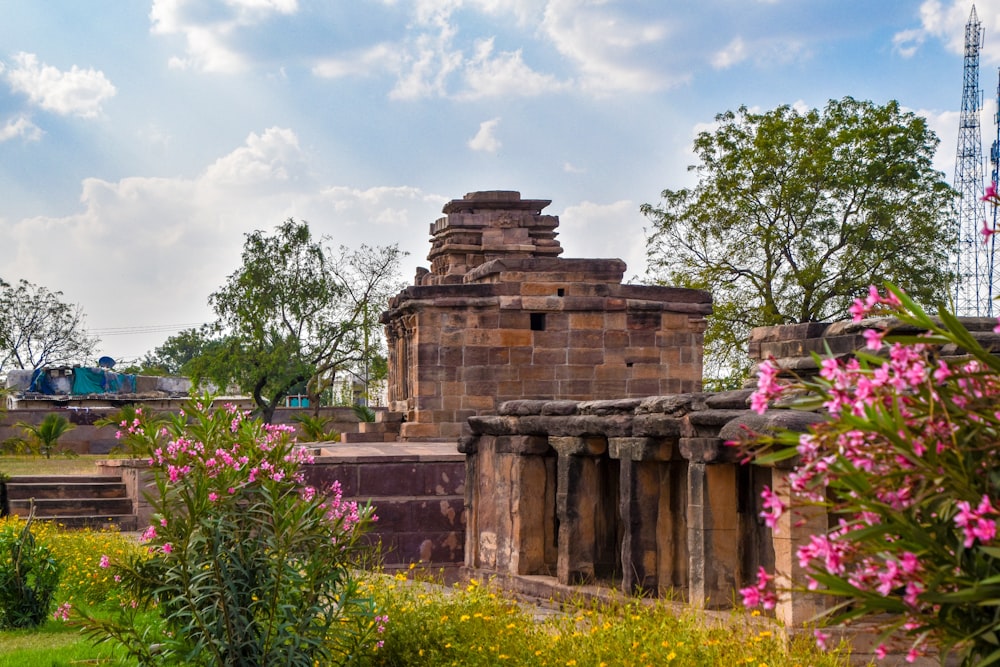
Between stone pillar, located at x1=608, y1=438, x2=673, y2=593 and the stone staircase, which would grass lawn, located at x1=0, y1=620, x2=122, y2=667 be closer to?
stone pillar, located at x1=608, y1=438, x2=673, y2=593

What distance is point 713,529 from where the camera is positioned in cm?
985

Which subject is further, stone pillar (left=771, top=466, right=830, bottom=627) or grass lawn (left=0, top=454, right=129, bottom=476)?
grass lawn (left=0, top=454, right=129, bottom=476)

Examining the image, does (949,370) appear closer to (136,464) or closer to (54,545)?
(54,545)

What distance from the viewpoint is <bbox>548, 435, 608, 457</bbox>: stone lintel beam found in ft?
39.0

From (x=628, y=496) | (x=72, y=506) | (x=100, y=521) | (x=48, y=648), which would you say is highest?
(x=628, y=496)

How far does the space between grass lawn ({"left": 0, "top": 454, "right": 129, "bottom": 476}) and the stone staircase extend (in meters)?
4.42

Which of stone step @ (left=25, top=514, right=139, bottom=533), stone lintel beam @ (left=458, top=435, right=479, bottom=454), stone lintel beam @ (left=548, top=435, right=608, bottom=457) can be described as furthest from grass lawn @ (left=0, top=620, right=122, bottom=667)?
stone step @ (left=25, top=514, right=139, bottom=533)

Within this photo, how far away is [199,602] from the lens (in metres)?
7.00

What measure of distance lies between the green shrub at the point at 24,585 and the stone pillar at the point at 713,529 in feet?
17.7

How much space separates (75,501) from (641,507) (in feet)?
36.8

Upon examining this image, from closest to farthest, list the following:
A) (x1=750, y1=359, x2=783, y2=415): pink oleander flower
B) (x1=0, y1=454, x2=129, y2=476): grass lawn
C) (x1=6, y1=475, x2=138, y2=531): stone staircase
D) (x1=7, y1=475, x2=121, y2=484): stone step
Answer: (x1=750, y1=359, x2=783, y2=415): pink oleander flower < (x1=6, y1=475, x2=138, y2=531): stone staircase < (x1=7, y1=475, x2=121, y2=484): stone step < (x1=0, y1=454, x2=129, y2=476): grass lawn

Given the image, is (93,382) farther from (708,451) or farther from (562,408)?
(708,451)

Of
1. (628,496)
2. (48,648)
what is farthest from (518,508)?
(48,648)

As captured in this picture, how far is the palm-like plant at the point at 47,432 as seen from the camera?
104 feet
